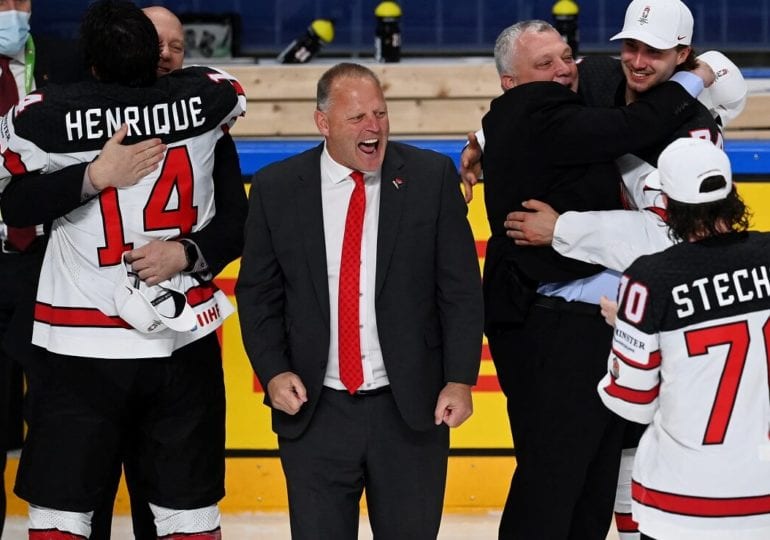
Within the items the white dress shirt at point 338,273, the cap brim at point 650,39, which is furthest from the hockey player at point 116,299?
the cap brim at point 650,39

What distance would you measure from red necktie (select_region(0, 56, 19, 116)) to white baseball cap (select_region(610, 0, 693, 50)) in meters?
1.73

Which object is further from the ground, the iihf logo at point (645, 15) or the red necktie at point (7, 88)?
the iihf logo at point (645, 15)

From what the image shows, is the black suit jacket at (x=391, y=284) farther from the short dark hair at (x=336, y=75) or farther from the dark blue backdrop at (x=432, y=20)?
the dark blue backdrop at (x=432, y=20)

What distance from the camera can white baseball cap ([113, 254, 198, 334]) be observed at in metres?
3.26

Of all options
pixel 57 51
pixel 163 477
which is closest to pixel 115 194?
pixel 163 477

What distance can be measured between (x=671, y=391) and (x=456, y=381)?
59 centimetres

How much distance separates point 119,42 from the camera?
10.4 ft

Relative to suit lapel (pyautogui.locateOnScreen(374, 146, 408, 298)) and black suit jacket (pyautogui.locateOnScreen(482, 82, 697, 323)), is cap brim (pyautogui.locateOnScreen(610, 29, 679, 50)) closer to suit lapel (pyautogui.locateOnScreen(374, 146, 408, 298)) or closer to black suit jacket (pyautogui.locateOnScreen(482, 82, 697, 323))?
black suit jacket (pyautogui.locateOnScreen(482, 82, 697, 323))

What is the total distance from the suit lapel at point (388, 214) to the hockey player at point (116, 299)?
1.49 feet

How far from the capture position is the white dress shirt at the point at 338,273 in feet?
10.6

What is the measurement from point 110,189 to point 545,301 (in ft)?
3.51

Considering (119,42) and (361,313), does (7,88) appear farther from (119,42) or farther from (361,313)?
(361,313)

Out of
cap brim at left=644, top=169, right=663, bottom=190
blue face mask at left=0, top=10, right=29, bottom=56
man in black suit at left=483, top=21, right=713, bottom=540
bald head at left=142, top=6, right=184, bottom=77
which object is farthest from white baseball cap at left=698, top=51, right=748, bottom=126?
blue face mask at left=0, top=10, right=29, bottom=56

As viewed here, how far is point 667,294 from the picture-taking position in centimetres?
272
